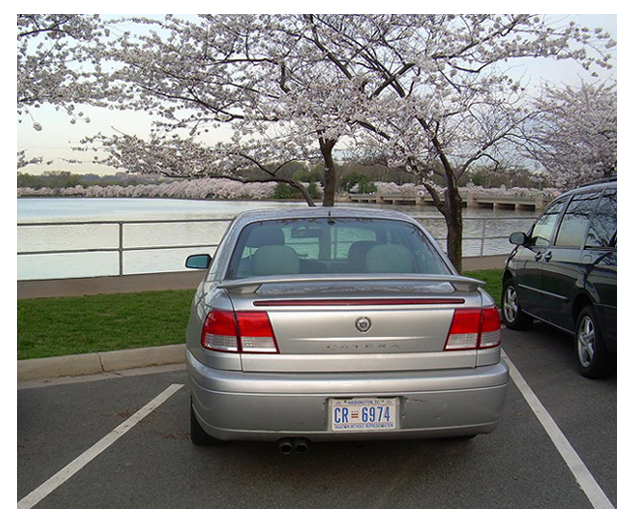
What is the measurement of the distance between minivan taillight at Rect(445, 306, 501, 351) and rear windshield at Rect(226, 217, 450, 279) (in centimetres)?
69

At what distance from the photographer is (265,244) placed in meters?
4.66

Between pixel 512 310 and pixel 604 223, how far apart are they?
2.51 metres

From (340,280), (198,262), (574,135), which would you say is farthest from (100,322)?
(574,135)

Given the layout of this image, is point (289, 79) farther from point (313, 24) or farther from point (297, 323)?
point (297, 323)

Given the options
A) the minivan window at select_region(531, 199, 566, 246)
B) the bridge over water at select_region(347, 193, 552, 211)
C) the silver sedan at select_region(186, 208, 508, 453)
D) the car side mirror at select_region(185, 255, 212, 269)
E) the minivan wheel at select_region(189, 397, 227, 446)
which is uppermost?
the bridge over water at select_region(347, 193, 552, 211)

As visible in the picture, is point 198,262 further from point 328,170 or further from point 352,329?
point 328,170

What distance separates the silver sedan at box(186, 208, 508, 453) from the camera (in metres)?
3.54

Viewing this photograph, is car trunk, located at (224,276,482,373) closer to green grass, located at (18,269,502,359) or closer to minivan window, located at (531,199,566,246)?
green grass, located at (18,269,502,359)

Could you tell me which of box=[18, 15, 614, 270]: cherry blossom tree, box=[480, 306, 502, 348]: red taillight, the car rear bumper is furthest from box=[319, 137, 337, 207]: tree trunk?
the car rear bumper

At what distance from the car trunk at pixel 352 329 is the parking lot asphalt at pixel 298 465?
0.71 m

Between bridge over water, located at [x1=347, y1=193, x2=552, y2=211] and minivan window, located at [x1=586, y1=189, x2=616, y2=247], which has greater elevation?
bridge over water, located at [x1=347, y1=193, x2=552, y2=211]

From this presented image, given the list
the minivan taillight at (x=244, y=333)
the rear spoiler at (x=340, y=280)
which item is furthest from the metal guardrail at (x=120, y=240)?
the minivan taillight at (x=244, y=333)

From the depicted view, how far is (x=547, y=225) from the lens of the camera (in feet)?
25.8

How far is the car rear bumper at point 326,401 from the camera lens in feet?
11.5
